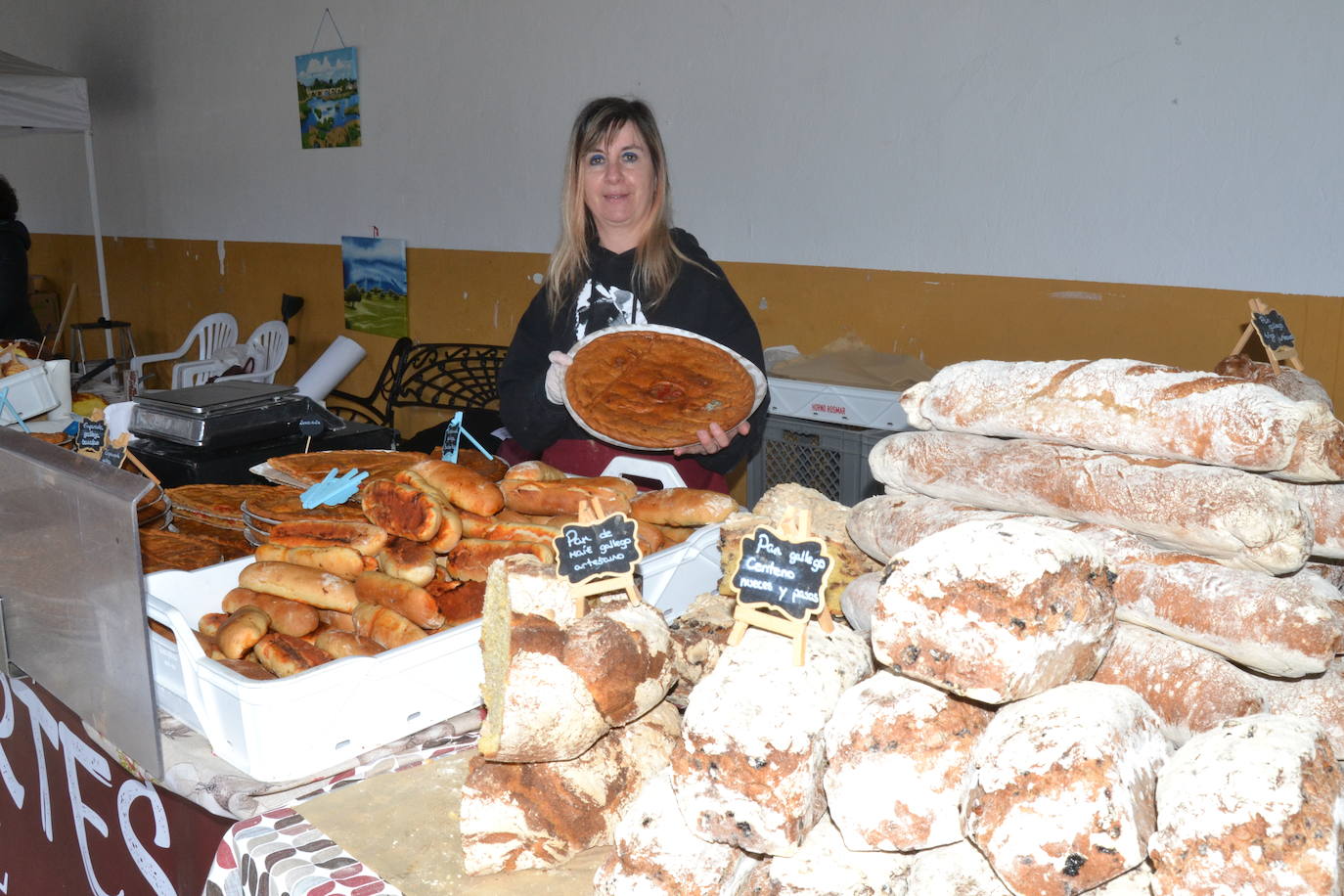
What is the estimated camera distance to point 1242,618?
120 centimetres

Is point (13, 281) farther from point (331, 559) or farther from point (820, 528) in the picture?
point (820, 528)

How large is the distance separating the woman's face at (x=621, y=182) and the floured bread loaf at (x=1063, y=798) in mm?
2277

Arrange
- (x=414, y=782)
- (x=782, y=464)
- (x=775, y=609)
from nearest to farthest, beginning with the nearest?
(x=775, y=609)
(x=414, y=782)
(x=782, y=464)

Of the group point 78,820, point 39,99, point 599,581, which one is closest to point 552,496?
point 599,581

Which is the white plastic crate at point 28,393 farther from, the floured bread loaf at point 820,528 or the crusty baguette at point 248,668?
the floured bread loaf at point 820,528

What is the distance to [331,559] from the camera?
6.16 ft

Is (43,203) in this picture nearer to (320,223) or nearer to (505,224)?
(320,223)

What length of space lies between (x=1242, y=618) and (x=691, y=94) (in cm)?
430

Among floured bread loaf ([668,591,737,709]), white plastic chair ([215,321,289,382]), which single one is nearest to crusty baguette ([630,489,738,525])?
floured bread loaf ([668,591,737,709])

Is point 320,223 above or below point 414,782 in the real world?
above

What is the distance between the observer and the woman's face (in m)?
2.96

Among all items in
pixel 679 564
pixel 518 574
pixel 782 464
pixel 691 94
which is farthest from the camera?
pixel 691 94


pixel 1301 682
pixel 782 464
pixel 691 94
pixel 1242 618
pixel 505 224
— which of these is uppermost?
pixel 691 94

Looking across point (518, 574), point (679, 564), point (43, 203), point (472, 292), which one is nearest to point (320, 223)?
point (472, 292)
